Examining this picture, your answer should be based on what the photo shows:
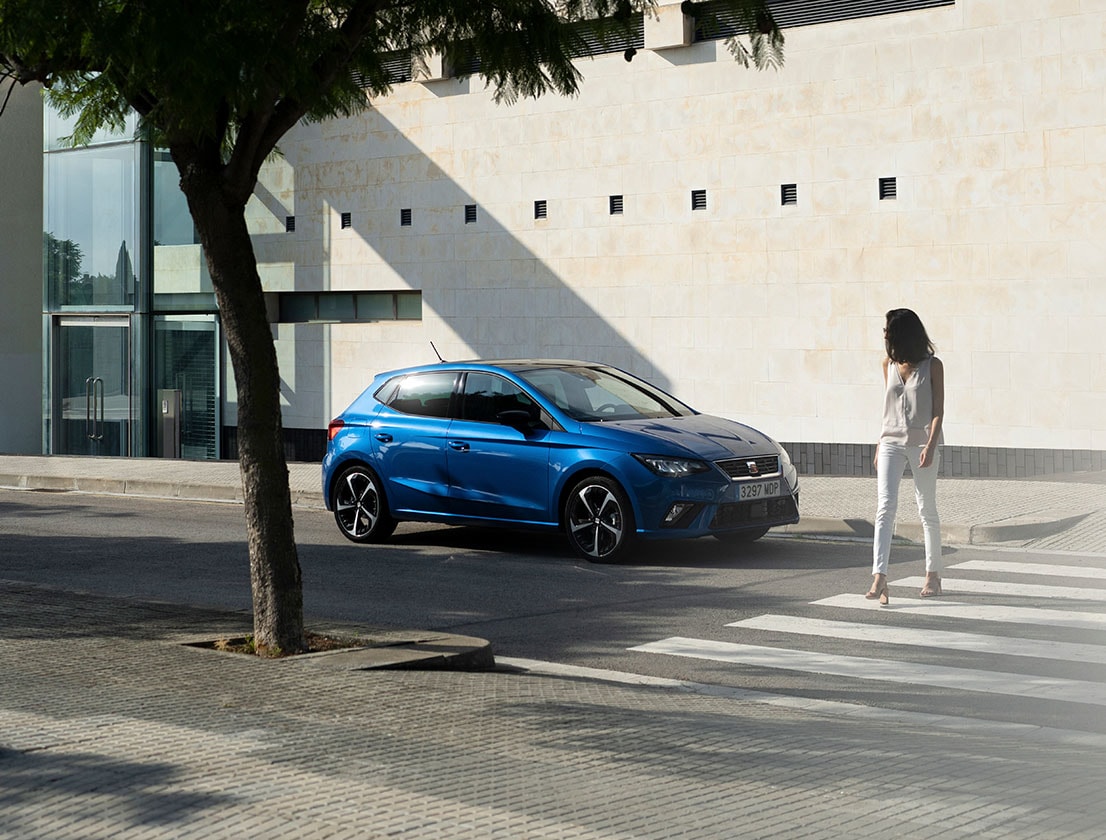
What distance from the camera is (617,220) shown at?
21.9 m

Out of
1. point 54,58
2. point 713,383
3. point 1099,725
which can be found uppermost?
point 54,58

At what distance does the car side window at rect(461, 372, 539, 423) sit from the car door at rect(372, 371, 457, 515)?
0.21 m

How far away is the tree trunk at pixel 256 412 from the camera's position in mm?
7727

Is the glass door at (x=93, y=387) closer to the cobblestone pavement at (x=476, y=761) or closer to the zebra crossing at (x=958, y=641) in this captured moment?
the zebra crossing at (x=958, y=641)

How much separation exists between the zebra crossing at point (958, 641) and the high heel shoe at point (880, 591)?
62 mm

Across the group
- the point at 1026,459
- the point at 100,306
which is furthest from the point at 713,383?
the point at 100,306

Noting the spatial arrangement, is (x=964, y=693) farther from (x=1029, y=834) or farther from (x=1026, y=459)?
(x=1026, y=459)

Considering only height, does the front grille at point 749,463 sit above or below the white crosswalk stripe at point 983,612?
above

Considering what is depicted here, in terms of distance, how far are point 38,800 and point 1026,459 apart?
15.5 metres

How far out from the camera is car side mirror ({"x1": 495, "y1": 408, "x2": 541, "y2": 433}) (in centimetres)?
1234

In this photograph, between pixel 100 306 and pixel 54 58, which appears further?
pixel 100 306

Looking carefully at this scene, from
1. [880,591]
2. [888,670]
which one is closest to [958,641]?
[888,670]

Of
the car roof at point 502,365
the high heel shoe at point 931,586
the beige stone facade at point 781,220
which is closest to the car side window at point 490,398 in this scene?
the car roof at point 502,365

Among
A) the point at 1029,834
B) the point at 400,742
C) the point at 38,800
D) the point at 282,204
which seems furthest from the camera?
the point at 282,204
